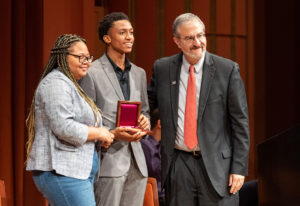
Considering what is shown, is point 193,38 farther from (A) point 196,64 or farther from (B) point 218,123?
(B) point 218,123

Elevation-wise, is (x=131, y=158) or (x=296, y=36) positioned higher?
(x=296, y=36)

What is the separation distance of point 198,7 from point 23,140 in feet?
7.15

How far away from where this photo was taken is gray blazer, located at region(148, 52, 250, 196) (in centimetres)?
271

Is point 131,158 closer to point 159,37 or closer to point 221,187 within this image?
point 221,187

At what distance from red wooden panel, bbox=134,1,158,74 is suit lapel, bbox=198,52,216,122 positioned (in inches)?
85.7

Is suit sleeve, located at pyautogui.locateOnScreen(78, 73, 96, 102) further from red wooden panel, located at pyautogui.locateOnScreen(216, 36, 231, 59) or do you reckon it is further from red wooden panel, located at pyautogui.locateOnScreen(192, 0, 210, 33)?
red wooden panel, located at pyautogui.locateOnScreen(216, 36, 231, 59)

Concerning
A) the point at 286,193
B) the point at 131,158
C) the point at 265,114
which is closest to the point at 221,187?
the point at 286,193

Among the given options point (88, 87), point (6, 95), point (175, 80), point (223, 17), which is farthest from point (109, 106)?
point (223, 17)

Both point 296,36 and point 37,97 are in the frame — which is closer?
point 37,97

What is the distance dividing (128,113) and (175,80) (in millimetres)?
356

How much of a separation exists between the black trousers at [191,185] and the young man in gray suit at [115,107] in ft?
0.58

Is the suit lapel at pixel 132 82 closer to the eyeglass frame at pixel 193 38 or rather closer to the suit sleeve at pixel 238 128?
the eyeglass frame at pixel 193 38

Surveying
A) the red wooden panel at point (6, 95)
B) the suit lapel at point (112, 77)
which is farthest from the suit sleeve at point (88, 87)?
the red wooden panel at point (6, 95)

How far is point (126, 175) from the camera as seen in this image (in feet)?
8.91
